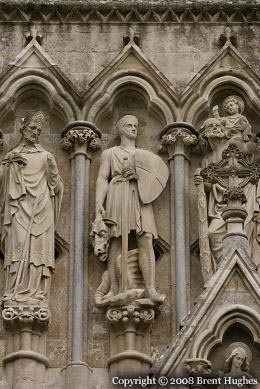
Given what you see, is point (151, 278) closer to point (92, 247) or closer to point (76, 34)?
point (92, 247)

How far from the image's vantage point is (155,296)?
17281mm

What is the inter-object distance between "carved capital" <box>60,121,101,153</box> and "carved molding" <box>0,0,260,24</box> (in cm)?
135

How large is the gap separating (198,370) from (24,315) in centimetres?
216

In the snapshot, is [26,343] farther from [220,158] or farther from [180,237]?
[220,158]

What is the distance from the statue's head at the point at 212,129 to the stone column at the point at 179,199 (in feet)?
0.38

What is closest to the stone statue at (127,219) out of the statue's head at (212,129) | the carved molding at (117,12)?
the statue's head at (212,129)

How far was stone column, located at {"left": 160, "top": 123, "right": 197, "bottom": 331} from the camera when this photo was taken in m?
17.5

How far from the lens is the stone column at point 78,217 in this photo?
17047 mm

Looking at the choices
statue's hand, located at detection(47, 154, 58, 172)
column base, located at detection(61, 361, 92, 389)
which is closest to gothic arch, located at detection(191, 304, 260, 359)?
column base, located at detection(61, 361, 92, 389)

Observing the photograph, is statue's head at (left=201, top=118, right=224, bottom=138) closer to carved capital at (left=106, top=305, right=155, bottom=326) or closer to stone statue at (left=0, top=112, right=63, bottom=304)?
stone statue at (left=0, top=112, right=63, bottom=304)

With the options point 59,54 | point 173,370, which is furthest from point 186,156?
point 173,370

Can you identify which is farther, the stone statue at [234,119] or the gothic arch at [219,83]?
the gothic arch at [219,83]

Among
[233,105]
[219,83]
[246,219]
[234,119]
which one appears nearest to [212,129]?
[234,119]

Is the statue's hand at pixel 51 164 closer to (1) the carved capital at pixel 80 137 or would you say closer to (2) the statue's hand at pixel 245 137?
(1) the carved capital at pixel 80 137
